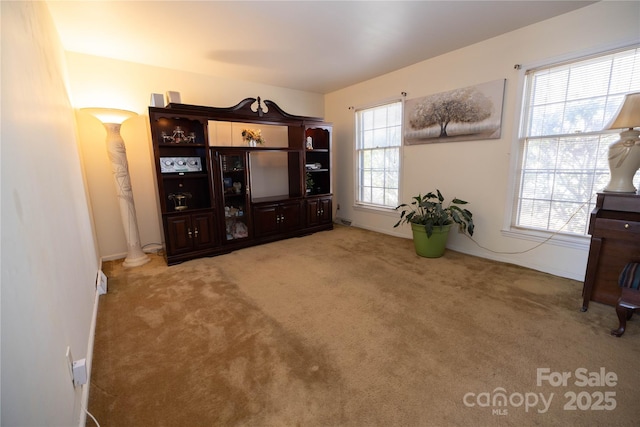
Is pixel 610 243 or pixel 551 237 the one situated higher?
pixel 610 243

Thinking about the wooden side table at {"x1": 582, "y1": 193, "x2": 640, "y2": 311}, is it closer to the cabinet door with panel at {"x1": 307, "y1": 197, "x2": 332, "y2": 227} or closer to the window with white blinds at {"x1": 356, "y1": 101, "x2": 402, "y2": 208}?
the window with white blinds at {"x1": 356, "y1": 101, "x2": 402, "y2": 208}

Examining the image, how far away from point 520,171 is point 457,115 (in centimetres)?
98

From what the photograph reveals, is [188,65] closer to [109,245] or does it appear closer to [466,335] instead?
[109,245]

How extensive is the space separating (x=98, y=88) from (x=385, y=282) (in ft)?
13.3

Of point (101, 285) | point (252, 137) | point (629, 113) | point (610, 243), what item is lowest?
point (101, 285)

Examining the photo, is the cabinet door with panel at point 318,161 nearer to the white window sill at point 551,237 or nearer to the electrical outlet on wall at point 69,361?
the white window sill at point 551,237

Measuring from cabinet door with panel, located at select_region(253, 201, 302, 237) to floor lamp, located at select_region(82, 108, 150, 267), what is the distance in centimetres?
149

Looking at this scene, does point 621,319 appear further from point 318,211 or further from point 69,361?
point 318,211

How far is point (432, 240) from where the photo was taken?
3.32 meters

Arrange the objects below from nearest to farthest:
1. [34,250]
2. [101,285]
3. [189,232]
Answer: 1. [34,250]
2. [101,285]
3. [189,232]

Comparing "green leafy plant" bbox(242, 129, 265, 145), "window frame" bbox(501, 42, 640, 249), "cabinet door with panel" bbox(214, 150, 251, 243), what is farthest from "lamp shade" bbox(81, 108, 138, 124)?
"window frame" bbox(501, 42, 640, 249)

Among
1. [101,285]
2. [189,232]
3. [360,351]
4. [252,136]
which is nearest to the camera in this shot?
[360,351]

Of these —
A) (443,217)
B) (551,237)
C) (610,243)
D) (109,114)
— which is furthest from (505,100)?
(109,114)

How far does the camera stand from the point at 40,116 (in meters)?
1.51
